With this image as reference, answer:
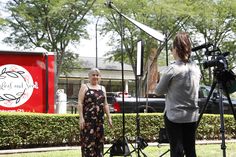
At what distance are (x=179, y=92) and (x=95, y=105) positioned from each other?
194 centimetres

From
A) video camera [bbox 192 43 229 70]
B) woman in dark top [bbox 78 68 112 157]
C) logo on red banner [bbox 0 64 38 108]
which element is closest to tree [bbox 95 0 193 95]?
logo on red banner [bbox 0 64 38 108]

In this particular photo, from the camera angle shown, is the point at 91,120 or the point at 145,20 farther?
the point at 145,20

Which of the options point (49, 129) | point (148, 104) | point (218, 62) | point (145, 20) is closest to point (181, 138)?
point (218, 62)

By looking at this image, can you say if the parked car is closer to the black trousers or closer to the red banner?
the red banner

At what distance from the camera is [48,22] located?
2091 cm

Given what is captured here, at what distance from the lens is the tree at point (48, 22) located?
2025 cm

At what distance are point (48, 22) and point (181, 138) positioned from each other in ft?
59.5

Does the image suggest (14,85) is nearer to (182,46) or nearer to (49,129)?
(49,129)

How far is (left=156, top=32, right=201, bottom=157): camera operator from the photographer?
3.53 metres

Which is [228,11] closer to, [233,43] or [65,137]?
[233,43]

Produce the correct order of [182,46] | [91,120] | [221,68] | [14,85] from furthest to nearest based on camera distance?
[14,85], [91,120], [221,68], [182,46]

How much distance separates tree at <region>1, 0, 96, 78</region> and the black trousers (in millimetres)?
17021

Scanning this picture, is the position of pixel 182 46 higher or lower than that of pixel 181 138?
higher

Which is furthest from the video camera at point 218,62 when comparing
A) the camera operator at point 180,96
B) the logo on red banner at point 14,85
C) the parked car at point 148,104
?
the parked car at point 148,104
